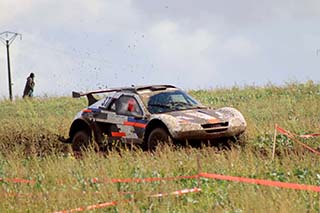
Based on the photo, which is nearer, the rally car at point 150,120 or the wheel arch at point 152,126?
the rally car at point 150,120

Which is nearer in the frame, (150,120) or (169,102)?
(150,120)

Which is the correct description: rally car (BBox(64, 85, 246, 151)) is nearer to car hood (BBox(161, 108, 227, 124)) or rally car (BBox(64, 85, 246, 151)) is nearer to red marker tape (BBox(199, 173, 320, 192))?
car hood (BBox(161, 108, 227, 124))

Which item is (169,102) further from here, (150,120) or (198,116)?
(198,116)

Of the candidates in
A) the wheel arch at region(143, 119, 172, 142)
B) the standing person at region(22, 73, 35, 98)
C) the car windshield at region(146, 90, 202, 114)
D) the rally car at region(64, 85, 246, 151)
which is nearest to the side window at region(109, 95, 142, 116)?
the rally car at region(64, 85, 246, 151)

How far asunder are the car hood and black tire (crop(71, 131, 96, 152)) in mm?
2425

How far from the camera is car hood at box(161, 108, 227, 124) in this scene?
528 inches

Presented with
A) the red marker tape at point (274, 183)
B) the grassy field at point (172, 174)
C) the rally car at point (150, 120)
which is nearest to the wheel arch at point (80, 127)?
the rally car at point (150, 120)

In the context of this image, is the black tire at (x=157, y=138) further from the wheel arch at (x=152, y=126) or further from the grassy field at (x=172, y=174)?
the grassy field at (x=172, y=174)

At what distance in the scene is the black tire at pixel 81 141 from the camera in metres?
15.4

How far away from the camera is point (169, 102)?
1450cm

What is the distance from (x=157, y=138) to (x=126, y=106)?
4.95 feet

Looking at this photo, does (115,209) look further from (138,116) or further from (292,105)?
(292,105)

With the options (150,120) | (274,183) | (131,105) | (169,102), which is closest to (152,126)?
(150,120)

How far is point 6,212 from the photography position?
909 cm
